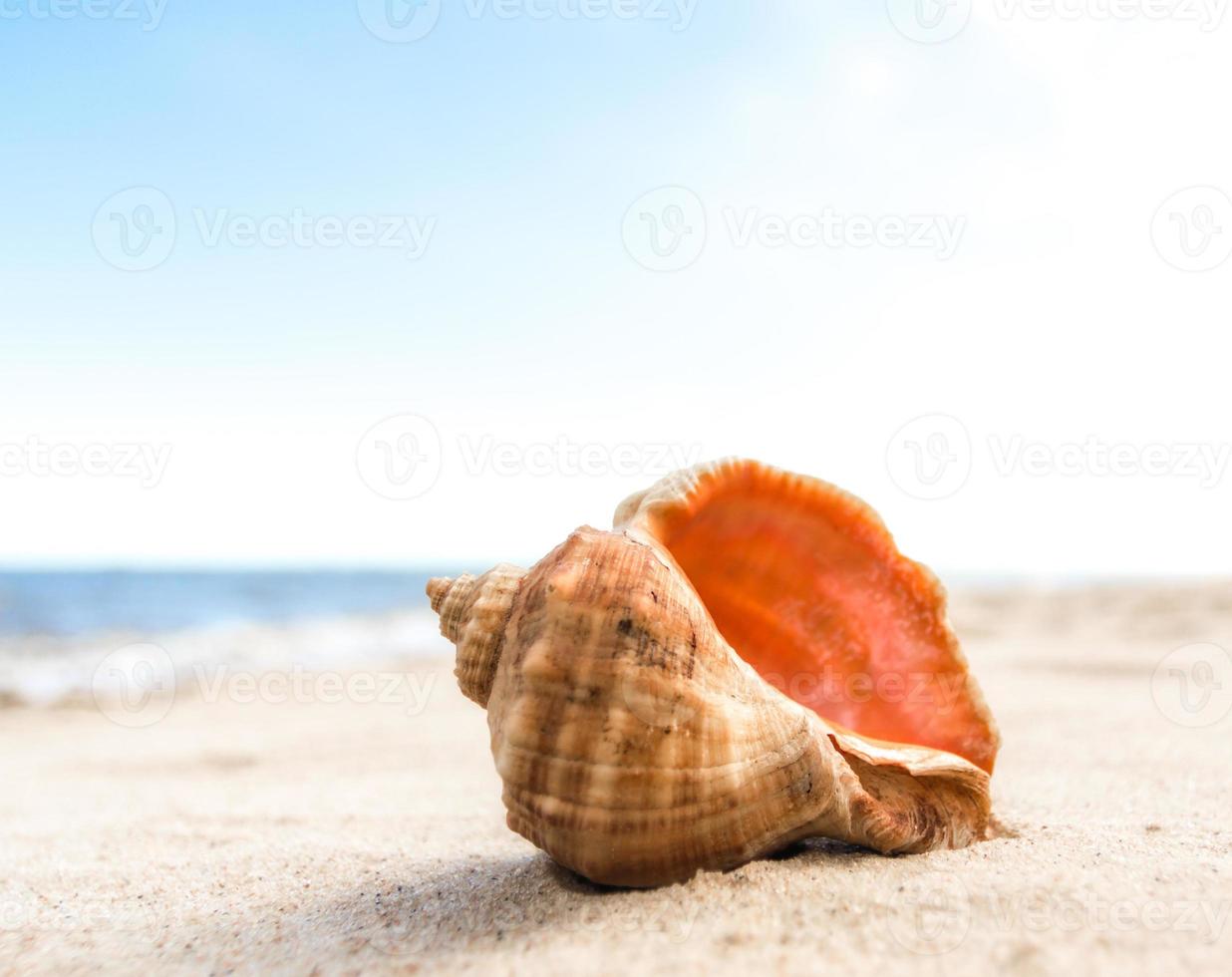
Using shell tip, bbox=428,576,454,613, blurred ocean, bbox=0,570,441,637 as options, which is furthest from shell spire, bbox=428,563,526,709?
blurred ocean, bbox=0,570,441,637

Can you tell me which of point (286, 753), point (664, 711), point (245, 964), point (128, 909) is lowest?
point (286, 753)

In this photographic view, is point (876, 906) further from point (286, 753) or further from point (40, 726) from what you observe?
point (40, 726)

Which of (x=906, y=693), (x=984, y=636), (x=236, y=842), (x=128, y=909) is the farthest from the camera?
(x=984, y=636)

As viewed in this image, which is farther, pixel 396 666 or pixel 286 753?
pixel 396 666

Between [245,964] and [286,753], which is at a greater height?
[245,964]

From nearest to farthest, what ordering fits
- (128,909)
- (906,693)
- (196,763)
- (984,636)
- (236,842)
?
(128,909), (906,693), (236,842), (196,763), (984,636)

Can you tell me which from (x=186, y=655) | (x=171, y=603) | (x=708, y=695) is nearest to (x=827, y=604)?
(x=708, y=695)

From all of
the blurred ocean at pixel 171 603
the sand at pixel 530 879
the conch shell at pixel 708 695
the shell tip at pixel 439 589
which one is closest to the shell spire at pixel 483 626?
the conch shell at pixel 708 695

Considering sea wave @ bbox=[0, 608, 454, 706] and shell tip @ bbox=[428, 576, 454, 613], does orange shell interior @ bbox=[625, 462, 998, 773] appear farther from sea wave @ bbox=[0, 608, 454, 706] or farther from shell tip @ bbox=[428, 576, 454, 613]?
sea wave @ bbox=[0, 608, 454, 706]

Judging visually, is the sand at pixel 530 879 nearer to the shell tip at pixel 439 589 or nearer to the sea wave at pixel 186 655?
the shell tip at pixel 439 589

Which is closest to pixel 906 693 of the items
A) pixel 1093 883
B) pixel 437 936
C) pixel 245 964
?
pixel 1093 883
